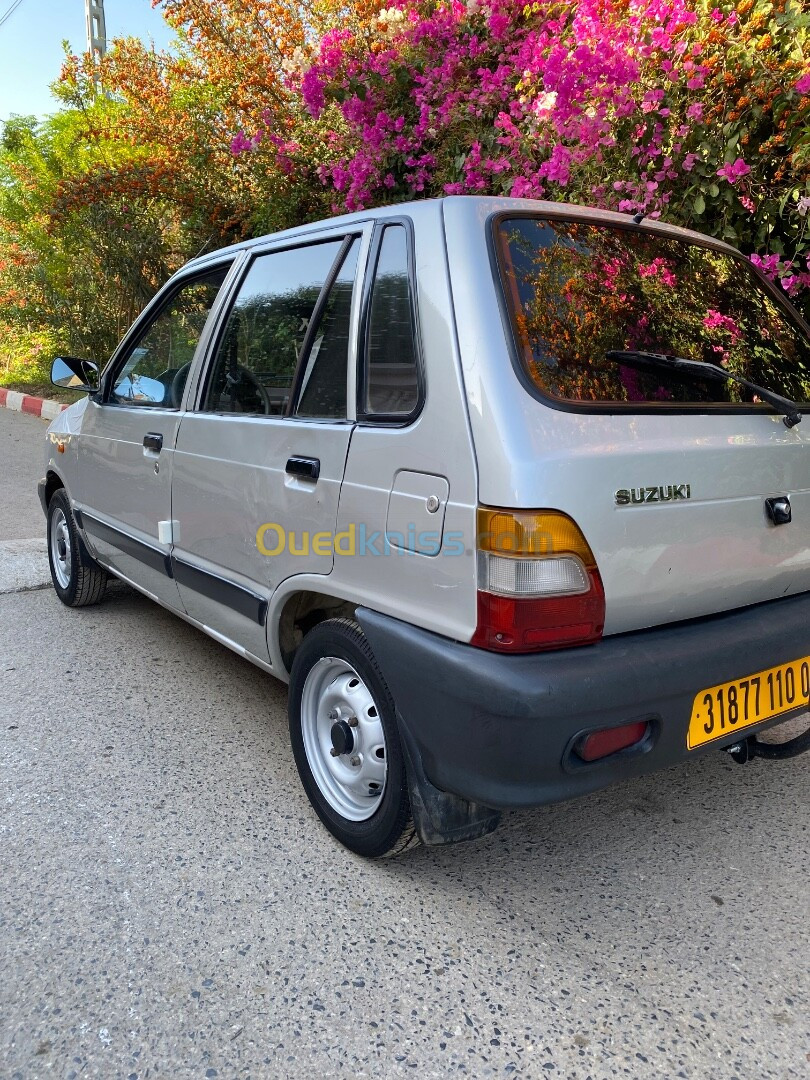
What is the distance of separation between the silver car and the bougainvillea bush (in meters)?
1.45

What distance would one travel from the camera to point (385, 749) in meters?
2.10

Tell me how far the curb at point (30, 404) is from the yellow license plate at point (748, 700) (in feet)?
36.0

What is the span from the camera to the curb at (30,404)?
11984 mm

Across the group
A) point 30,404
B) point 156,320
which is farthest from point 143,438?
point 30,404

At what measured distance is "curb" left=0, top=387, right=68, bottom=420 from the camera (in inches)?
472

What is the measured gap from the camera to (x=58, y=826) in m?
2.42

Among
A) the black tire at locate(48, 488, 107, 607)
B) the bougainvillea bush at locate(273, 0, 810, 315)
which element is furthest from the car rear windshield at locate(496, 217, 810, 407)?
the black tire at locate(48, 488, 107, 607)

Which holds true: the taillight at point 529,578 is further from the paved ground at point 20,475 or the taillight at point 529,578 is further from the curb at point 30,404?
the curb at point 30,404

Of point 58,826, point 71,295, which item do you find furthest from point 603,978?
point 71,295

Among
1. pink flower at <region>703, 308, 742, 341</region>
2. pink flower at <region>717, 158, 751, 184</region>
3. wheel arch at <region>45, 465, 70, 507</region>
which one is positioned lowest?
wheel arch at <region>45, 465, 70, 507</region>

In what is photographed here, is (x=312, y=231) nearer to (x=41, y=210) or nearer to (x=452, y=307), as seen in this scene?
(x=452, y=307)

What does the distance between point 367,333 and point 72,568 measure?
8.73ft

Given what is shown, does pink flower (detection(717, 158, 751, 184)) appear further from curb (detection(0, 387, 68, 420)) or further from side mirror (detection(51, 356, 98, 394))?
curb (detection(0, 387, 68, 420))

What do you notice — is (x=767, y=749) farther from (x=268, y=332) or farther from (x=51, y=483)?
(x=51, y=483)
